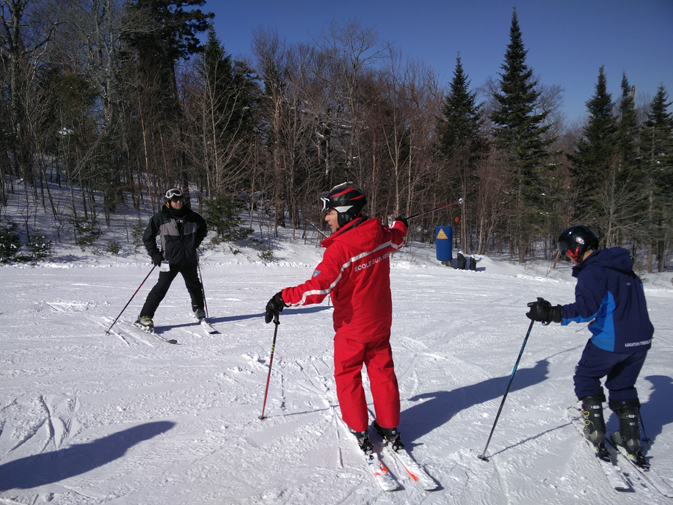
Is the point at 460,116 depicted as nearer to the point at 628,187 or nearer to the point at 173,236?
the point at 628,187

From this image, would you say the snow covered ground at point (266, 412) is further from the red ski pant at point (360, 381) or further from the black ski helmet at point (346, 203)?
the black ski helmet at point (346, 203)

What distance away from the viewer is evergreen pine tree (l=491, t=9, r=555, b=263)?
2425 centimetres

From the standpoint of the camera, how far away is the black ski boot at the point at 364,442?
8.63ft

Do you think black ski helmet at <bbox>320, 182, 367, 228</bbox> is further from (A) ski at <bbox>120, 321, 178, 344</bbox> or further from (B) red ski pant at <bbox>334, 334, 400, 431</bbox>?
(A) ski at <bbox>120, 321, 178, 344</bbox>

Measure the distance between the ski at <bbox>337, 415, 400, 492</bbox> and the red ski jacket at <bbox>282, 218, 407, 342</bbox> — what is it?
79 centimetres

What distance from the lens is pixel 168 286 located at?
207 inches

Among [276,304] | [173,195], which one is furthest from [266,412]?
[173,195]

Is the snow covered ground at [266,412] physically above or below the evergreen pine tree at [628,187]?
below

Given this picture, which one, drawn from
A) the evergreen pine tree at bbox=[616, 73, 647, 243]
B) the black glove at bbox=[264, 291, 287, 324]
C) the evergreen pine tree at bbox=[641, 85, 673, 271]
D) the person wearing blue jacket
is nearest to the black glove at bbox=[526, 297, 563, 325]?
the person wearing blue jacket

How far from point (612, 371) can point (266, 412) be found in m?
2.70

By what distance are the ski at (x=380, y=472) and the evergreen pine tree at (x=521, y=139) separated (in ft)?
80.9

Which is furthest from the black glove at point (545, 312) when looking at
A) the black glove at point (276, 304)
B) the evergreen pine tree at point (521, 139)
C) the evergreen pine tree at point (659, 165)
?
the evergreen pine tree at point (659, 165)

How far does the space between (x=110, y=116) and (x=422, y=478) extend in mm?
19468

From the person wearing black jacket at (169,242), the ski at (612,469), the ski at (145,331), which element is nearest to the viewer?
the ski at (612,469)
